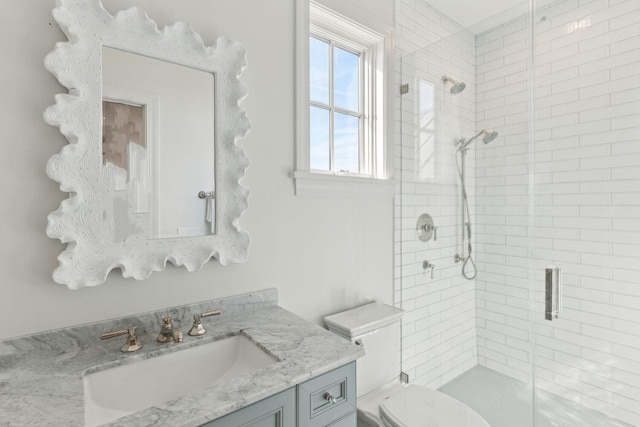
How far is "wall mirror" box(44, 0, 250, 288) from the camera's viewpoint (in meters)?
1.03

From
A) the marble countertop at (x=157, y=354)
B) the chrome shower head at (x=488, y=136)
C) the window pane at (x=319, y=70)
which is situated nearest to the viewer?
the marble countertop at (x=157, y=354)

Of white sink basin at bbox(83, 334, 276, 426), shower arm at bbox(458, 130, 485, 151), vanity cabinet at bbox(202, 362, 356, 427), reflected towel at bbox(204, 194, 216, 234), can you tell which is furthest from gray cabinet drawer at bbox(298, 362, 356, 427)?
shower arm at bbox(458, 130, 485, 151)

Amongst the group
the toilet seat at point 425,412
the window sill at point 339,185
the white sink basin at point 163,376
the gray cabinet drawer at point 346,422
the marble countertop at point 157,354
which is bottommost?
the toilet seat at point 425,412

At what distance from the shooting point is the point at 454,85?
223cm

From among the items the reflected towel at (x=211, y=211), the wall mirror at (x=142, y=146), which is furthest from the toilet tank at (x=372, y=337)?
the reflected towel at (x=211, y=211)

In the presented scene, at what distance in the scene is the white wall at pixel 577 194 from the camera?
68.5 inches

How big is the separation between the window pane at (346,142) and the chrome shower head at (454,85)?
0.74 m

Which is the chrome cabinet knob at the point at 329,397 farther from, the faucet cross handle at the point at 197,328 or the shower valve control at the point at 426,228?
the shower valve control at the point at 426,228

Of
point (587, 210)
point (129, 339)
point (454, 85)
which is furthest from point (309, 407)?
point (454, 85)

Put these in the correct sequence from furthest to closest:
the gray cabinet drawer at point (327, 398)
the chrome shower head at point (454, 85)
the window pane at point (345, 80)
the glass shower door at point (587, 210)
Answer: the chrome shower head at point (454, 85) < the window pane at point (345, 80) < the glass shower door at point (587, 210) < the gray cabinet drawer at point (327, 398)

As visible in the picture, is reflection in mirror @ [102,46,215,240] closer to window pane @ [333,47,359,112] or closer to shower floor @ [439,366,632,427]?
window pane @ [333,47,359,112]

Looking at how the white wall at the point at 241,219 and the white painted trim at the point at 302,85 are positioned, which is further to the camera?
the white painted trim at the point at 302,85

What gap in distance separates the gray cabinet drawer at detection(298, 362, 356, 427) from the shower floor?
1462 millimetres

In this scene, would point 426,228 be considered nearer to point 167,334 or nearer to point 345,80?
point 345,80
